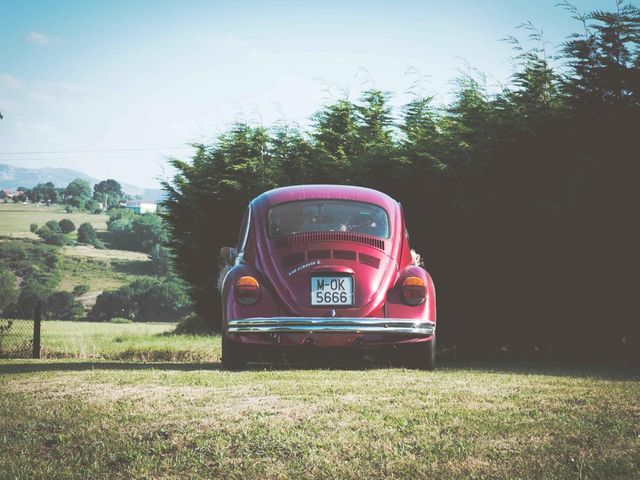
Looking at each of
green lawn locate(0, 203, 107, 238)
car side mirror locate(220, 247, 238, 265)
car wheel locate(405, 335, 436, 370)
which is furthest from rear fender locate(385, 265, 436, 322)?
green lawn locate(0, 203, 107, 238)

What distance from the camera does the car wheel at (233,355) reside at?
9398 millimetres

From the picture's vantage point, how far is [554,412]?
5926 millimetres

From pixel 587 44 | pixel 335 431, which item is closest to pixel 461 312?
pixel 587 44

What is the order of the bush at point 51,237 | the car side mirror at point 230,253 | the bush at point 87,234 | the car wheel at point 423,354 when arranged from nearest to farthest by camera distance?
the car wheel at point 423,354 < the car side mirror at point 230,253 < the bush at point 51,237 < the bush at point 87,234

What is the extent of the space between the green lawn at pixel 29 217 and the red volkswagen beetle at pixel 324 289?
102 metres

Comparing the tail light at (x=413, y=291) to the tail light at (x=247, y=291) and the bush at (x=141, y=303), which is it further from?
the bush at (x=141, y=303)

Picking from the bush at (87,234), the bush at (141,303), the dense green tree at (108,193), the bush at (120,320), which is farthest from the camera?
the dense green tree at (108,193)

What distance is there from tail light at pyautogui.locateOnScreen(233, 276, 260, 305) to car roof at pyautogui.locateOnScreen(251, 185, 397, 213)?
4.10ft

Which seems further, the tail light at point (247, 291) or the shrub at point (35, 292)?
the shrub at point (35, 292)

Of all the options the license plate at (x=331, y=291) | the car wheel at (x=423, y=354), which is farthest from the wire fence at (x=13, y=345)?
the car wheel at (x=423, y=354)

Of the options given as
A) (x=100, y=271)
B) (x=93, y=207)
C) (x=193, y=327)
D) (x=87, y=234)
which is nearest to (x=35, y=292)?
(x=100, y=271)

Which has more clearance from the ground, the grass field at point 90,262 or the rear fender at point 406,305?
the rear fender at point 406,305

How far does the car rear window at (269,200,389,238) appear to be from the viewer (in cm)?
953

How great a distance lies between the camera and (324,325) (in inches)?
341
